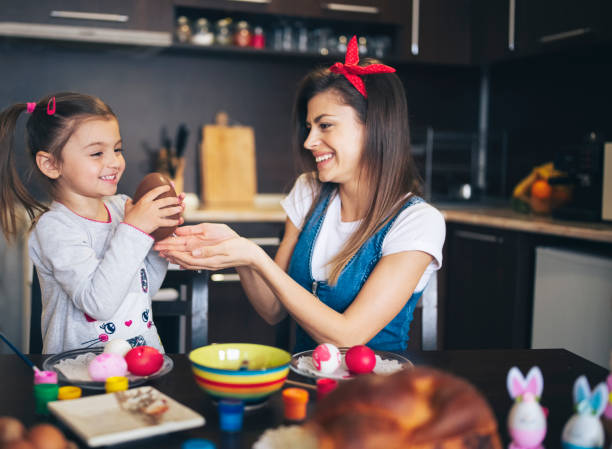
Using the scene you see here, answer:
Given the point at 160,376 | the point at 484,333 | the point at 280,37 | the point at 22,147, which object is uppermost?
the point at 280,37

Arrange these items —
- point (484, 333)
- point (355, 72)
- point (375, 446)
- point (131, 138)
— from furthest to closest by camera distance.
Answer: point (131, 138)
point (484, 333)
point (355, 72)
point (375, 446)

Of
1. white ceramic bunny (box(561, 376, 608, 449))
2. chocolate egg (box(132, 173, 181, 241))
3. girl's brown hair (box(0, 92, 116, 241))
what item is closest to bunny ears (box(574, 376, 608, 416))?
white ceramic bunny (box(561, 376, 608, 449))

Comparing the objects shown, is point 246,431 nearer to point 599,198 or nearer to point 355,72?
point 355,72

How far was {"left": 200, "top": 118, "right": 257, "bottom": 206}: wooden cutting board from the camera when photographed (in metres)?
3.17

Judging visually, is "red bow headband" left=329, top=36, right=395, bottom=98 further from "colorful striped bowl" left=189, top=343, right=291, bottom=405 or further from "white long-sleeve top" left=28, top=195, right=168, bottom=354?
"colorful striped bowl" left=189, top=343, right=291, bottom=405

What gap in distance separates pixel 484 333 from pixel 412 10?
1.66 metres

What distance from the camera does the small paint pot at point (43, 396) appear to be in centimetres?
85

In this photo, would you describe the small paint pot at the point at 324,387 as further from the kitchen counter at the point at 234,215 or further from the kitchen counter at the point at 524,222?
the kitchen counter at the point at 234,215

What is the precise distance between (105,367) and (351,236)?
2.49ft

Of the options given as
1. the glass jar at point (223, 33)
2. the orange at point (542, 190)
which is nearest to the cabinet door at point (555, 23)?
the orange at point (542, 190)

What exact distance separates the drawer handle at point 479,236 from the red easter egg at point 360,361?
1.92 m

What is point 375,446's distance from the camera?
56 cm

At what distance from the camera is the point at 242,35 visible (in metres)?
3.15

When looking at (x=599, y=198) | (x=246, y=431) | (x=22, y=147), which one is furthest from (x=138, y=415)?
(x=22, y=147)
